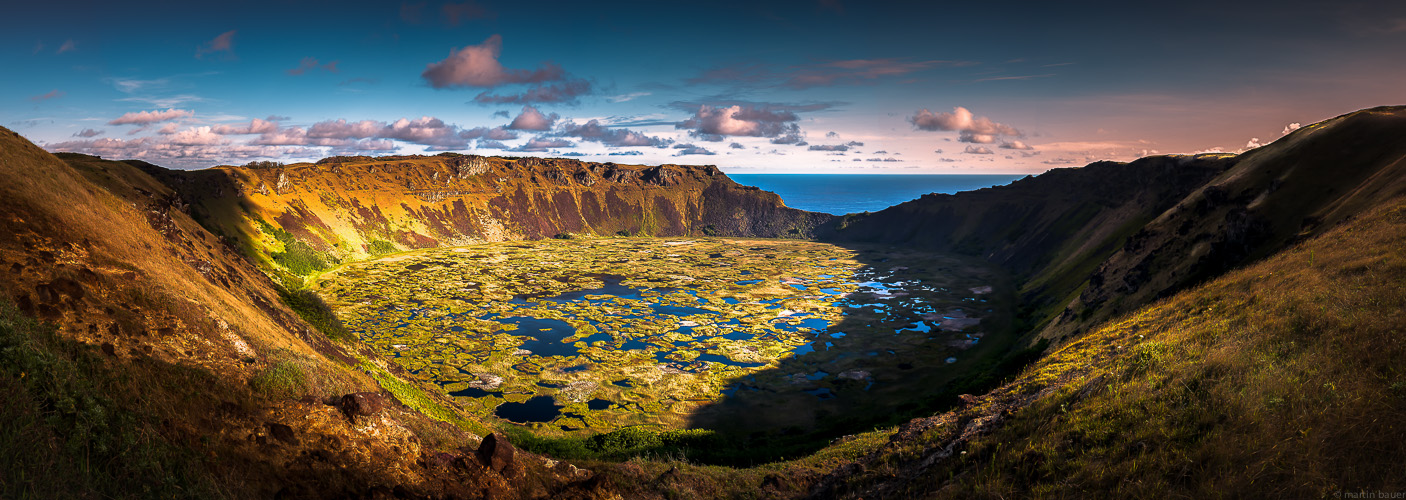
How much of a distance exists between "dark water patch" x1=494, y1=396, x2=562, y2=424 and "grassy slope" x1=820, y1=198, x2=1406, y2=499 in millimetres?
37348

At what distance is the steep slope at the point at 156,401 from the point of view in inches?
498

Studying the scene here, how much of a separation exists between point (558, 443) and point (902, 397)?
3741cm

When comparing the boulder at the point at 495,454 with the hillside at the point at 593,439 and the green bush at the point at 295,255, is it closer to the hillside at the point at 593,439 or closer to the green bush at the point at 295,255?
the hillside at the point at 593,439

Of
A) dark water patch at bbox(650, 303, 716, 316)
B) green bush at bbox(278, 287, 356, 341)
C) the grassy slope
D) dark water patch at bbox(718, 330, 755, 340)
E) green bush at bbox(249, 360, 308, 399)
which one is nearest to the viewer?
the grassy slope

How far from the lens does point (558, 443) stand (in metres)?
40.1

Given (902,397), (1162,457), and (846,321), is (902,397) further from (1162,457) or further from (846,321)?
(1162,457)

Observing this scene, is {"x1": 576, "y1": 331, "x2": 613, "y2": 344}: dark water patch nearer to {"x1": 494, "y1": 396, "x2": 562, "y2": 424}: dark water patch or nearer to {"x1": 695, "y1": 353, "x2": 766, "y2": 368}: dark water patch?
{"x1": 695, "y1": 353, "x2": 766, "y2": 368}: dark water patch

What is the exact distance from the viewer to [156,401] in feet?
49.8

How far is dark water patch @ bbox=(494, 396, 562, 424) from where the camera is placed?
167 feet

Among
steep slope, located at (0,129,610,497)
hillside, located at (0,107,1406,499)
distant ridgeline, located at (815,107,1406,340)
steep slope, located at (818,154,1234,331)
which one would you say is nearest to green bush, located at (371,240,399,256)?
hillside, located at (0,107,1406,499)

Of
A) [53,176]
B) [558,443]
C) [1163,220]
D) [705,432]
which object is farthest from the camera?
[1163,220]

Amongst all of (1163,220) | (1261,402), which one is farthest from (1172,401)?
(1163,220)

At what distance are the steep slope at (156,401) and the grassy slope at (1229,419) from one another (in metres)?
15.9

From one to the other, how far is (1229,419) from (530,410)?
173 ft
